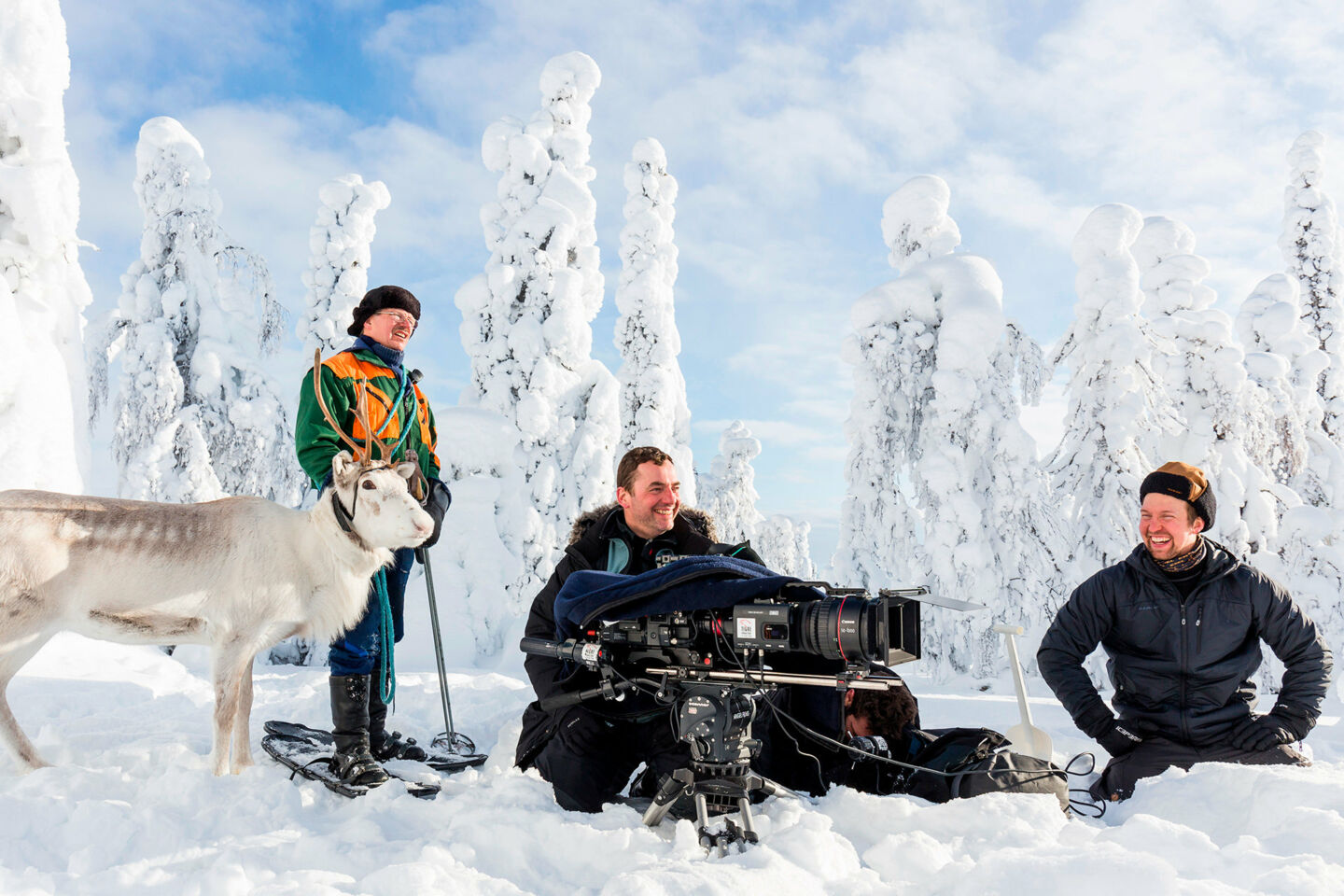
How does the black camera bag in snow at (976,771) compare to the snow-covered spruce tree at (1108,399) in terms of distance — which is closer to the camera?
the black camera bag in snow at (976,771)

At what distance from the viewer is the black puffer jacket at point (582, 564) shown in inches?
130

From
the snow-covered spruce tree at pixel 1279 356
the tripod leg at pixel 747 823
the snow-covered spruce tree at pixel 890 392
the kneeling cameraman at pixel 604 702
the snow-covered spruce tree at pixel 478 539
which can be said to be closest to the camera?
the tripod leg at pixel 747 823

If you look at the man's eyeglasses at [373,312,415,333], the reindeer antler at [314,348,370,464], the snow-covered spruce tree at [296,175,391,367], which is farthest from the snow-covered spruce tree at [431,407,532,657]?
the reindeer antler at [314,348,370,464]

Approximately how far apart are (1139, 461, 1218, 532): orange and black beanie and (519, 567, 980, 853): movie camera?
1.88 m

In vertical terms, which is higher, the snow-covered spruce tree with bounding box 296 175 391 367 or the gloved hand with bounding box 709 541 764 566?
the snow-covered spruce tree with bounding box 296 175 391 367

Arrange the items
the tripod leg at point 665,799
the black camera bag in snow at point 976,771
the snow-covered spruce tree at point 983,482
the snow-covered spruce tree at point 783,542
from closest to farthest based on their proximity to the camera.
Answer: the tripod leg at point 665,799
the black camera bag in snow at point 976,771
the snow-covered spruce tree at point 983,482
the snow-covered spruce tree at point 783,542

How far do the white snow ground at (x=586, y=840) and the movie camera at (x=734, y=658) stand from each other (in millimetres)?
→ 169

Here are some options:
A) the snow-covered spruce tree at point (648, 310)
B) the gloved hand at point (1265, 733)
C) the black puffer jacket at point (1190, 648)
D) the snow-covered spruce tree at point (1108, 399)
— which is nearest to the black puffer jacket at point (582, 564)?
the black puffer jacket at point (1190, 648)

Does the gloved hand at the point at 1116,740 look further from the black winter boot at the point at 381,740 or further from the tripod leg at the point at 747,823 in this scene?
the black winter boot at the point at 381,740

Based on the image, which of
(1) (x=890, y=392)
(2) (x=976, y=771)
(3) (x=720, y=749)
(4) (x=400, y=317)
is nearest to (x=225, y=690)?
(4) (x=400, y=317)

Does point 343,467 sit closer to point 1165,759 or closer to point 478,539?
point 1165,759

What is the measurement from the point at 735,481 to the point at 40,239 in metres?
25.2

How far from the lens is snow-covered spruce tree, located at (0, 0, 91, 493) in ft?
22.8

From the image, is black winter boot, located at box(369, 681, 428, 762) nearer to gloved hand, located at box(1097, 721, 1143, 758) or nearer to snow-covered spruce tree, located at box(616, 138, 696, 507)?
gloved hand, located at box(1097, 721, 1143, 758)
